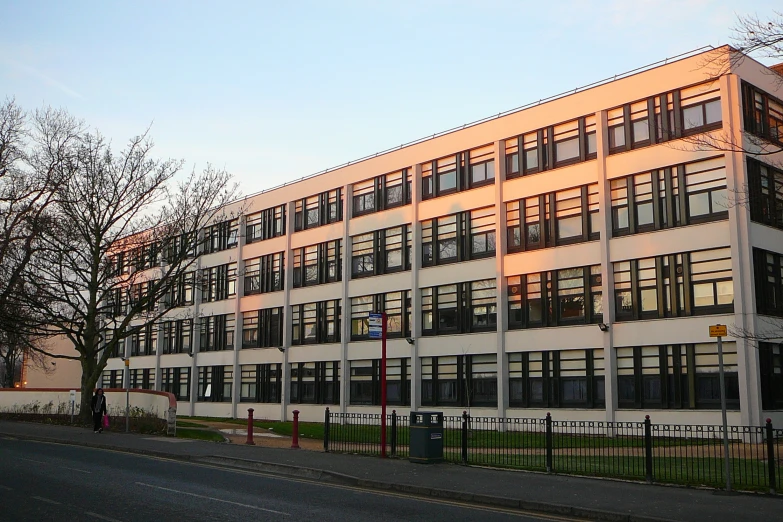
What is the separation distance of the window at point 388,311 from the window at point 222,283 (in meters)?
12.8

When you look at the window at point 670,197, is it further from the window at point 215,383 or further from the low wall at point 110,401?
the window at point 215,383

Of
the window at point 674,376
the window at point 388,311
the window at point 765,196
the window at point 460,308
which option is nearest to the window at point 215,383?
the window at point 388,311

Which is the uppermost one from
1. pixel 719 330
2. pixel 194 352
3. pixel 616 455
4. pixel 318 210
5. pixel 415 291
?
pixel 318 210

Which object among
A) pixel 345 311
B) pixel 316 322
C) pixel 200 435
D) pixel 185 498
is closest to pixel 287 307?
pixel 316 322

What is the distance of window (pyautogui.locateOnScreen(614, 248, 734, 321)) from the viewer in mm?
31000

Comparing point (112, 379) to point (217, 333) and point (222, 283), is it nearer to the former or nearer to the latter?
point (217, 333)

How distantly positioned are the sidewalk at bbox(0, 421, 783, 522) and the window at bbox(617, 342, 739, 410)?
15320 mm

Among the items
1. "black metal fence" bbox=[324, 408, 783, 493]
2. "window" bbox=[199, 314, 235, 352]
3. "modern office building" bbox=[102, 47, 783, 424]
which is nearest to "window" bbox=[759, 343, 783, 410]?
"modern office building" bbox=[102, 47, 783, 424]

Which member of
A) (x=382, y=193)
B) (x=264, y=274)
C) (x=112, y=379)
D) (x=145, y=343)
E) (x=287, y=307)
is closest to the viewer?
(x=382, y=193)

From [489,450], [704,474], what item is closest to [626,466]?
[704,474]

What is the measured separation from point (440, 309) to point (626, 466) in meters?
23.0

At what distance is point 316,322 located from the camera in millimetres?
49438

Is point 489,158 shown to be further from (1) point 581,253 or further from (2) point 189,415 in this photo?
(2) point 189,415

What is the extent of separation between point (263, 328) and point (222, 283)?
627cm
